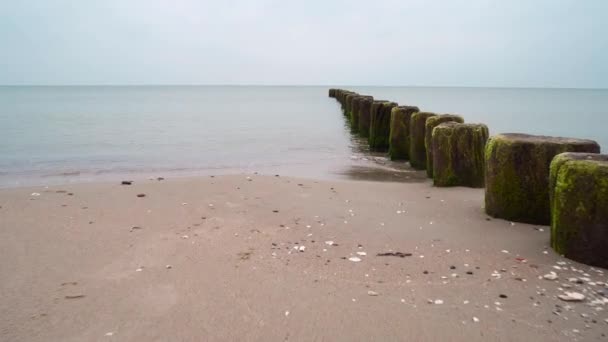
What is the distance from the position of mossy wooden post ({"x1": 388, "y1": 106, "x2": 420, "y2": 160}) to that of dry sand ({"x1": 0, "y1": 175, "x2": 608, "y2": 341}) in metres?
4.82

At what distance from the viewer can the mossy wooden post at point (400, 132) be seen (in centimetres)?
1027

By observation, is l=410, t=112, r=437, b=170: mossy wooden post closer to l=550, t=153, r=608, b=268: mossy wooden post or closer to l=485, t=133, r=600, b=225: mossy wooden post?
l=485, t=133, r=600, b=225: mossy wooden post

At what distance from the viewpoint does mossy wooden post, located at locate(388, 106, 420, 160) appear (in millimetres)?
10266

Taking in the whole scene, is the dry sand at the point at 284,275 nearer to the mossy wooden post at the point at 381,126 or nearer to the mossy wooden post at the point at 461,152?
the mossy wooden post at the point at 461,152

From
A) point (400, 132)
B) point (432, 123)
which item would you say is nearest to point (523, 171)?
point (432, 123)

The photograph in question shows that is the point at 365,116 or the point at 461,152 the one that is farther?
the point at 365,116

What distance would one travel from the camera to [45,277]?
3.45 m

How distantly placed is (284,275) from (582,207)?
2249 mm

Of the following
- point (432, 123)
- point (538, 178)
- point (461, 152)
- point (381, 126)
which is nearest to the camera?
point (538, 178)

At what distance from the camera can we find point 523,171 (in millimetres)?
4426

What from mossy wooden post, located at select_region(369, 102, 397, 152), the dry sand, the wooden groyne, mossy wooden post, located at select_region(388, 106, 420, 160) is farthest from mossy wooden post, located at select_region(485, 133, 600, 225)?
mossy wooden post, located at select_region(369, 102, 397, 152)

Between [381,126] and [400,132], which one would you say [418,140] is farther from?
[381,126]

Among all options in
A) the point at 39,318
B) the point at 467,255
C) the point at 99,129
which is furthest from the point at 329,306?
the point at 99,129

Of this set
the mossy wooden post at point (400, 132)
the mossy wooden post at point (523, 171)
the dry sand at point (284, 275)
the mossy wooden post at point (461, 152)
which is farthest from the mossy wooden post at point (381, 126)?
the mossy wooden post at point (523, 171)
